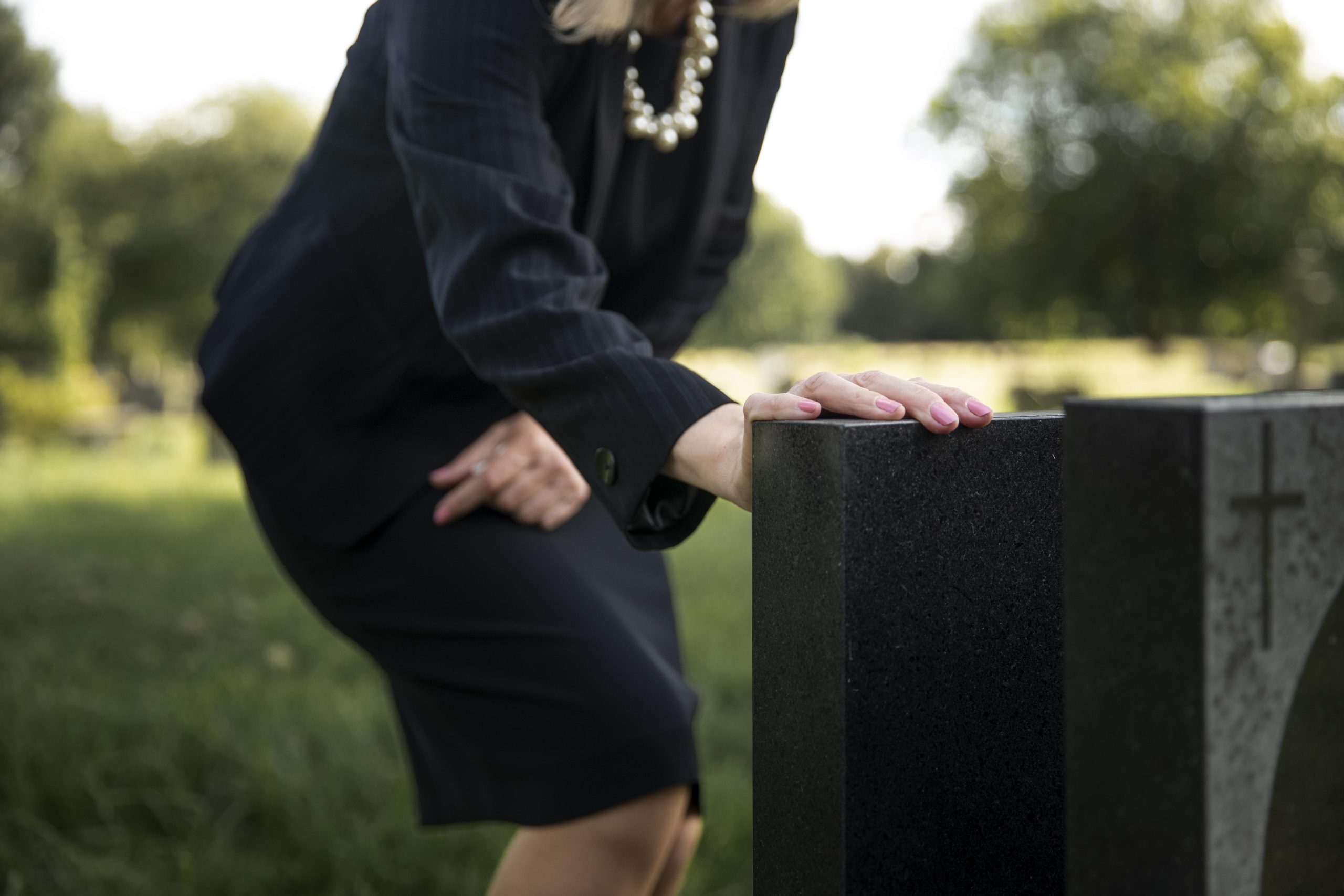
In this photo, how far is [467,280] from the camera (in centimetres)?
131

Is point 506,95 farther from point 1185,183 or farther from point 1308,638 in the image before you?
point 1185,183

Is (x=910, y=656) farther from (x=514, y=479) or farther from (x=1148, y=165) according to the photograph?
→ (x=1148, y=165)

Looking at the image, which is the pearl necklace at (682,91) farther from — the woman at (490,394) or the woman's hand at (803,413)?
the woman's hand at (803,413)

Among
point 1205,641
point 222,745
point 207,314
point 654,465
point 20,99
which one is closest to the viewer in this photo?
point 1205,641

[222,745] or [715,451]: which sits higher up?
[715,451]

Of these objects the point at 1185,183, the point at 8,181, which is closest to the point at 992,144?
the point at 1185,183

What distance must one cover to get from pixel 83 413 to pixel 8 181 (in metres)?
11.2

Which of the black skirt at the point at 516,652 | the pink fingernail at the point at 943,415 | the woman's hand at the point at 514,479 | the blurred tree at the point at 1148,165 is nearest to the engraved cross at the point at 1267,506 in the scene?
the pink fingernail at the point at 943,415

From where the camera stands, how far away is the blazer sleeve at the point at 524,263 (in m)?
1.19

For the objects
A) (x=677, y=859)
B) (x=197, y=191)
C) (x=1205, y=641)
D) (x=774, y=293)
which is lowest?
(x=677, y=859)

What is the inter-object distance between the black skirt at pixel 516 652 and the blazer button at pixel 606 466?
0.45 metres

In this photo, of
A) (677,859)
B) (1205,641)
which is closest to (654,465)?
(1205,641)

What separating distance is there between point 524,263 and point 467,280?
0.07 m

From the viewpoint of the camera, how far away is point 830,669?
1.04 metres
